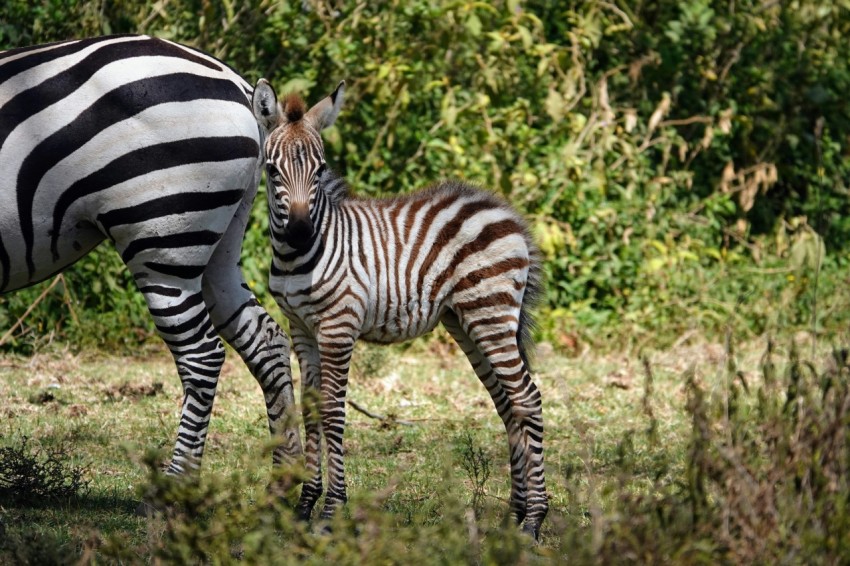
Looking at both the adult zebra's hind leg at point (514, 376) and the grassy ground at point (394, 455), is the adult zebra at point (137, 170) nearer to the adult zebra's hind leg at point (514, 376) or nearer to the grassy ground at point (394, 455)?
the grassy ground at point (394, 455)

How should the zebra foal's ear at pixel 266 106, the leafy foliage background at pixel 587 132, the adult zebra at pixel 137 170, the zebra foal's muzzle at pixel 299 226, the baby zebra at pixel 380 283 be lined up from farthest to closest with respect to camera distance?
the leafy foliage background at pixel 587 132
the zebra foal's ear at pixel 266 106
the baby zebra at pixel 380 283
the zebra foal's muzzle at pixel 299 226
the adult zebra at pixel 137 170

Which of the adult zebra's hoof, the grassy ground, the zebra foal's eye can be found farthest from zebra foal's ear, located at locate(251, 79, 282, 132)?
the adult zebra's hoof

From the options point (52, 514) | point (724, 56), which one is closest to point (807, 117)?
point (724, 56)

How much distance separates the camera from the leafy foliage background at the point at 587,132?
1014 centimetres

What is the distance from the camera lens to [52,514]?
527cm

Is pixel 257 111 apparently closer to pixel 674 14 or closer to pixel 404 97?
pixel 404 97

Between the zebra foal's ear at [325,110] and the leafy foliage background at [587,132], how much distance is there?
4343 mm

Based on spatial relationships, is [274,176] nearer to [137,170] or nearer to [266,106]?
[266,106]

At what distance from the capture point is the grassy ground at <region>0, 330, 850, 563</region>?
350cm

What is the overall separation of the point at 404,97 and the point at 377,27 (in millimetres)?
804

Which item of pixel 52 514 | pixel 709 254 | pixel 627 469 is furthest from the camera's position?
pixel 709 254

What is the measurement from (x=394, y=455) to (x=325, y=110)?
2304 mm

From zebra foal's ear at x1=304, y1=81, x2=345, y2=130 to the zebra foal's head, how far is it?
0.08 ft

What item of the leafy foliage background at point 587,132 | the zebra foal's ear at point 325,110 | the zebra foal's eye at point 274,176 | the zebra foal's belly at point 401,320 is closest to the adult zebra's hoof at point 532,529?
the zebra foal's belly at point 401,320
